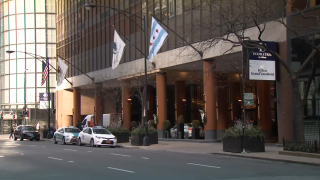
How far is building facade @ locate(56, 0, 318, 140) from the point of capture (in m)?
30.4

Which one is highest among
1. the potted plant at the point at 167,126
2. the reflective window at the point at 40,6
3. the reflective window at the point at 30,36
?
the reflective window at the point at 40,6

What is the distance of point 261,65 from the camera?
24.8 metres

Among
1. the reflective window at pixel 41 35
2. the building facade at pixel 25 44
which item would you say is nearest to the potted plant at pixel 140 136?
the building facade at pixel 25 44

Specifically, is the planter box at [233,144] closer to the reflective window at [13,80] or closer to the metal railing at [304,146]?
the metal railing at [304,146]

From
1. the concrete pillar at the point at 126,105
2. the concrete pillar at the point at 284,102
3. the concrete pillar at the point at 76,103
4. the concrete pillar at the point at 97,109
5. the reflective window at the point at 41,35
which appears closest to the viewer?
the concrete pillar at the point at 284,102

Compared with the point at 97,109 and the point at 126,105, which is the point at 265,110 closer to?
the point at 126,105

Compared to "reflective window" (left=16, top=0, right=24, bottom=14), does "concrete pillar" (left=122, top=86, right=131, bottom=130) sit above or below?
below

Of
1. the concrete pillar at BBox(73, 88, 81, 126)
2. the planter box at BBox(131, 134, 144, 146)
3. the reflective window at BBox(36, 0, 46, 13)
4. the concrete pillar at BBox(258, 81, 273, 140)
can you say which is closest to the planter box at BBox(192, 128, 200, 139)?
the concrete pillar at BBox(258, 81, 273, 140)

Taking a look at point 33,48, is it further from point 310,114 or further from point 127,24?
point 310,114

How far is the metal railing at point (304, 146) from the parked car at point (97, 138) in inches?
540

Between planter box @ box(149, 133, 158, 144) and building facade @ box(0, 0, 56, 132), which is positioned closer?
planter box @ box(149, 133, 158, 144)

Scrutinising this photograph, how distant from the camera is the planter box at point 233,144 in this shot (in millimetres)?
22688

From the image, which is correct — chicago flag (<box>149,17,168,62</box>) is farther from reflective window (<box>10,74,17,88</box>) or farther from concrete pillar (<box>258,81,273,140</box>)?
reflective window (<box>10,74,17,88</box>)

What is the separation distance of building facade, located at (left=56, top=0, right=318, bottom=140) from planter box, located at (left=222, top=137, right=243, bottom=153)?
474 centimetres
